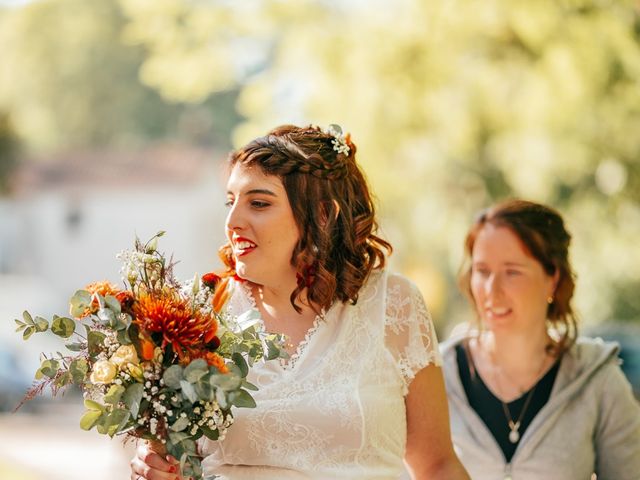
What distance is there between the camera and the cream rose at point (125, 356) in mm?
2359

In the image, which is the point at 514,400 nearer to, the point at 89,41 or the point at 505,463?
the point at 505,463

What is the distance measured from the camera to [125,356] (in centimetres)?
236

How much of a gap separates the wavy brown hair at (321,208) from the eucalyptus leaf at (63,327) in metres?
0.59

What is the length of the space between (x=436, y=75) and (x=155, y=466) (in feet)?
17.3

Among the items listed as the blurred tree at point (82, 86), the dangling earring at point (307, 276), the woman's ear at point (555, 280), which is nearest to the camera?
the dangling earring at point (307, 276)

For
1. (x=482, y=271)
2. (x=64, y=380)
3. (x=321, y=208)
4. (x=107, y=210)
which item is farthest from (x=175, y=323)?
(x=107, y=210)

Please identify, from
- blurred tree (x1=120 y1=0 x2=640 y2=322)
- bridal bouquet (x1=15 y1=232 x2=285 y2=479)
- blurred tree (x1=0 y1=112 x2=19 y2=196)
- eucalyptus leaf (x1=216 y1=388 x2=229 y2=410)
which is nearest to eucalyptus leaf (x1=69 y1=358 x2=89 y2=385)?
bridal bouquet (x1=15 y1=232 x2=285 y2=479)

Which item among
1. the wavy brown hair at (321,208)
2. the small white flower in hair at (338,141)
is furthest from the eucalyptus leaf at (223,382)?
the small white flower in hair at (338,141)

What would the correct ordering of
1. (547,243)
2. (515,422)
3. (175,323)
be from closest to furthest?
(175,323) < (515,422) < (547,243)

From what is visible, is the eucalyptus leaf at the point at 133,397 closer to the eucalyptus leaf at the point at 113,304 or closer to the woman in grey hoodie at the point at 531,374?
the eucalyptus leaf at the point at 113,304

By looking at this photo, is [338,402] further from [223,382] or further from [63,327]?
[63,327]

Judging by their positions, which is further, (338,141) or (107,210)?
(107,210)

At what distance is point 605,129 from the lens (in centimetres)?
733

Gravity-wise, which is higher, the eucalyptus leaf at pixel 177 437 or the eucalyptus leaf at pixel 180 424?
the eucalyptus leaf at pixel 180 424
